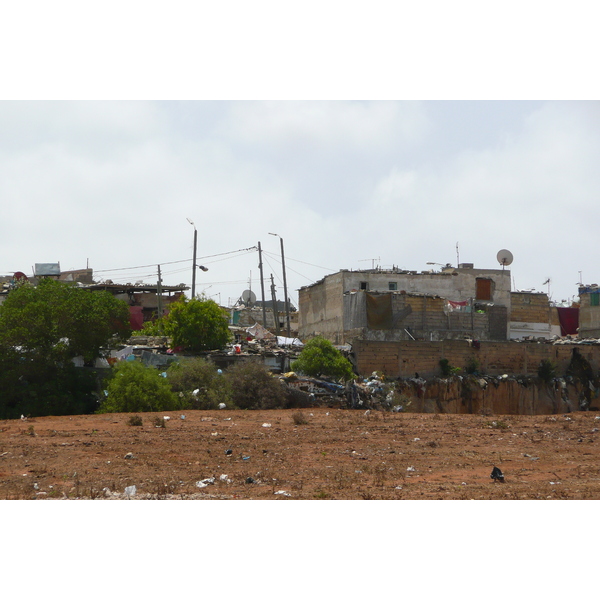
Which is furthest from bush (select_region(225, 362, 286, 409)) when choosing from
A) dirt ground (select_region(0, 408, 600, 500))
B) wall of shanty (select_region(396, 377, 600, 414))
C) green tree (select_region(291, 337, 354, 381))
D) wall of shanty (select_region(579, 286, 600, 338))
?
wall of shanty (select_region(579, 286, 600, 338))

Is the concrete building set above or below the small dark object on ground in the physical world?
above

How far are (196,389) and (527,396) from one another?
1218 cm

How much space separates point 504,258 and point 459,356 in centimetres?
1465

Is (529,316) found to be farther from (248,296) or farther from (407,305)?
(248,296)

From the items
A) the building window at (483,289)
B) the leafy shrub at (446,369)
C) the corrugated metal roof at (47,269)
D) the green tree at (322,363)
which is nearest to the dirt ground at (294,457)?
the green tree at (322,363)

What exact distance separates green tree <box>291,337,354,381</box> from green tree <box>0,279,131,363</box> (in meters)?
5.52

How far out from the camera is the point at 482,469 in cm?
1020

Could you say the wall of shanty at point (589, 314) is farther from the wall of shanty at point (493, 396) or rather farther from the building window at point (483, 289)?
the wall of shanty at point (493, 396)

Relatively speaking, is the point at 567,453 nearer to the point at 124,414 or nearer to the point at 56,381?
the point at 124,414

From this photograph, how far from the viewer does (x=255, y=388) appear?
63.2ft

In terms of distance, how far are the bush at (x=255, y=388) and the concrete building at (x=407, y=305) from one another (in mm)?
10147

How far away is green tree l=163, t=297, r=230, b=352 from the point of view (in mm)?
22891

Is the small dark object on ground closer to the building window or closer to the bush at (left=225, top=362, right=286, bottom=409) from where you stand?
the bush at (left=225, top=362, right=286, bottom=409)
